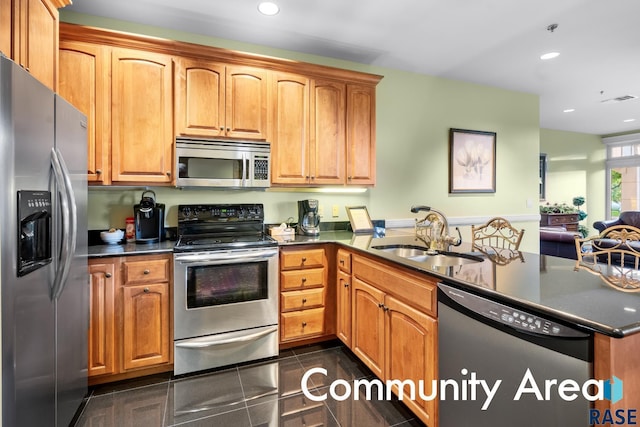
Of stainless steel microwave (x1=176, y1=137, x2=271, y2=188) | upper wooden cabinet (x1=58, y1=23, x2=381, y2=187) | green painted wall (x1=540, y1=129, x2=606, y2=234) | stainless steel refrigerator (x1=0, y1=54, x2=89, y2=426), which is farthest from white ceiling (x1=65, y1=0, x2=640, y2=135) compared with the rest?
green painted wall (x1=540, y1=129, x2=606, y2=234)

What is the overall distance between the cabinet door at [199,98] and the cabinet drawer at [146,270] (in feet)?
3.29

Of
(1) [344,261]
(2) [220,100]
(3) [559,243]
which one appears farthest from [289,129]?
(3) [559,243]

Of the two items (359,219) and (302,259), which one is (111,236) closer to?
(302,259)

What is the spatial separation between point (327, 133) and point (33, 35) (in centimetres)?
205

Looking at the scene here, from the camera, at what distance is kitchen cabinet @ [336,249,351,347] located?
8.09 feet

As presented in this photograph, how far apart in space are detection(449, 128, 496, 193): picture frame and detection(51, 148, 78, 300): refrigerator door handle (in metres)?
3.67

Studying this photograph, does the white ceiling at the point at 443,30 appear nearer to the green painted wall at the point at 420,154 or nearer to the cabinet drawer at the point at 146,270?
the green painted wall at the point at 420,154

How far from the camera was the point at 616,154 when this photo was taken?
23.8 ft

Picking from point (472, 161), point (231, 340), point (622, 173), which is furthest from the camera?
point (622, 173)

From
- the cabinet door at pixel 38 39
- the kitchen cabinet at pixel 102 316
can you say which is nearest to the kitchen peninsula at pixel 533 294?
the kitchen cabinet at pixel 102 316

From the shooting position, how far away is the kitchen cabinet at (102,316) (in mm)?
2059

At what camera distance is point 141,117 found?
7.86 feet

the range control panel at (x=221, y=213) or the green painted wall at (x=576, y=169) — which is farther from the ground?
the green painted wall at (x=576, y=169)

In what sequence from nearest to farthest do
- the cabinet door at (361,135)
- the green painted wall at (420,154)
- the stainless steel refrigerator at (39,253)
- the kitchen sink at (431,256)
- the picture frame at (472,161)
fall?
the stainless steel refrigerator at (39,253)
the kitchen sink at (431,256)
the green painted wall at (420,154)
the cabinet door at (361,135)
the picture frame at (472,161)
